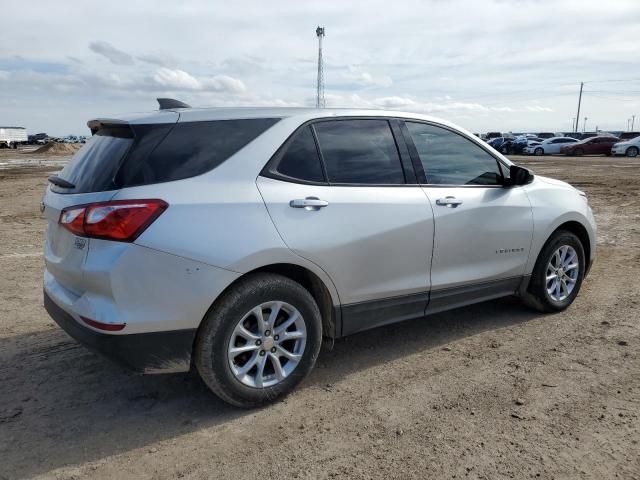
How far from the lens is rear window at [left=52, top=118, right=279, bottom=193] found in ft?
10.1

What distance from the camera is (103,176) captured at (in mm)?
3107

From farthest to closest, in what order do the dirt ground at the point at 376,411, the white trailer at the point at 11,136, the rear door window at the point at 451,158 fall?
the white trailer at the point at 11,136
the rear door window at the point at 451,158
the dirt ground at the point at 376,411

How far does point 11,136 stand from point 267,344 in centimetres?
A: 7930

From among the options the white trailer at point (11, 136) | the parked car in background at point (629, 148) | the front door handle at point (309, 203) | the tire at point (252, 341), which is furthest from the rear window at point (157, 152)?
the white trailer at point (11, 136)

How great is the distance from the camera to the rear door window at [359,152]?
3.71 metres

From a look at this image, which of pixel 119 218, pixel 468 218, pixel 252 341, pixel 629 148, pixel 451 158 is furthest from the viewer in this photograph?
pixel 629 148

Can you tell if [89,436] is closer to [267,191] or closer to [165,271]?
[165,271]

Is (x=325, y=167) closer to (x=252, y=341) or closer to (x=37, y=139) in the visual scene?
(x=252, y=341)

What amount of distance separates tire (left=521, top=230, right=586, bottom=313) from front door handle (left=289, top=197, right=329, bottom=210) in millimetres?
2378

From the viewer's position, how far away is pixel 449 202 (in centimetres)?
413

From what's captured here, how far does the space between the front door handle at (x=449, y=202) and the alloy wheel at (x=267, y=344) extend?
1.40m

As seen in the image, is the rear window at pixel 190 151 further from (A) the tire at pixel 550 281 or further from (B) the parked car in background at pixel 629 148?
(B) the parked car in background at pixel 629 148

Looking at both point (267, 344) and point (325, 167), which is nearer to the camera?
point (267, 344)

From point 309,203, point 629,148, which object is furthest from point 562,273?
point 629,148
